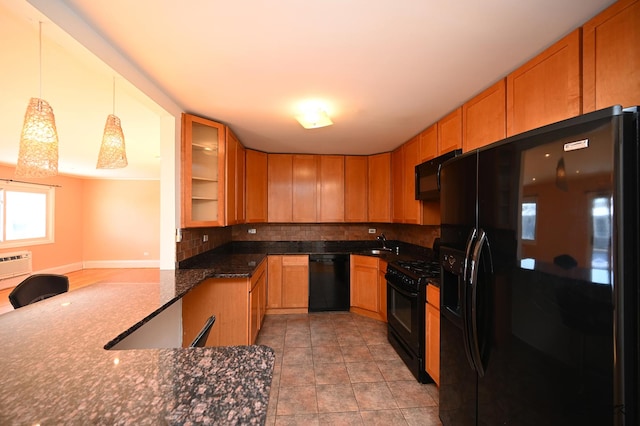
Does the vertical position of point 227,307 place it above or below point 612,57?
below

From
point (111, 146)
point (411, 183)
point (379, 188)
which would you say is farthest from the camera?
point (379, 188)

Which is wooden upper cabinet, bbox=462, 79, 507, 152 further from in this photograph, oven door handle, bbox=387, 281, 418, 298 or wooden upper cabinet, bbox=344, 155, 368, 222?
wooden upper cabinet, bbox=344, 155, 368, 222

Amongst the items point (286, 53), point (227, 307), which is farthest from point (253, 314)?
point (286, 53)

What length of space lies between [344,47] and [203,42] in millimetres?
768

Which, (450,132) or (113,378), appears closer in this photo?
(113,378)

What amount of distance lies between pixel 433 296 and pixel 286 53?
6.51 feet

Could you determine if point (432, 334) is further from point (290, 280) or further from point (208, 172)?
point (208, 172)

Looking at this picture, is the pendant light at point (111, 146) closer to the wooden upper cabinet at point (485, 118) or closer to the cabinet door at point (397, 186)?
the wooden upper cabinet at point (485, 118)

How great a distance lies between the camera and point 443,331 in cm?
159

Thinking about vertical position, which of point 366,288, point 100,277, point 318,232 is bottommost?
point 100,277

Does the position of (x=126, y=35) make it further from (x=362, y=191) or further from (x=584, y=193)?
(x=362, y=191)

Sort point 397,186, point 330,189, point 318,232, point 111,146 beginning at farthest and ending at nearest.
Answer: point 318,232 → point 330,189 → point 397,186 → point 111,146

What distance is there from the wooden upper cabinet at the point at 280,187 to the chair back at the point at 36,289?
7.61 ft

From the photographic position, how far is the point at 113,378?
741 millimetres
